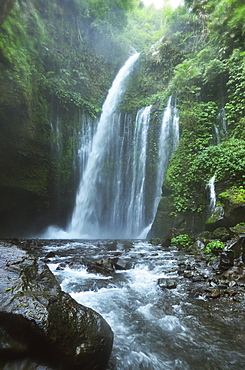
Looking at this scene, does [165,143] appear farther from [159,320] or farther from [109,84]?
[159,320]

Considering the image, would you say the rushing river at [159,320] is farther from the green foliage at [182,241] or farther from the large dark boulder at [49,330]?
the green foliage at [182,241]

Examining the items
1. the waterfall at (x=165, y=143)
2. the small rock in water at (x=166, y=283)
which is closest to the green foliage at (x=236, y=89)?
the waterfall at (x=165, y=143)

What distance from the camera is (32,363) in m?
1.73

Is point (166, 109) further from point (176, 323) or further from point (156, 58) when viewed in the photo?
point (176, 323)

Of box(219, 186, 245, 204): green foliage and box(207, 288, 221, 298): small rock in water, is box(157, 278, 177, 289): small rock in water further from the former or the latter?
box(219, 186, 245, 204): green foliage

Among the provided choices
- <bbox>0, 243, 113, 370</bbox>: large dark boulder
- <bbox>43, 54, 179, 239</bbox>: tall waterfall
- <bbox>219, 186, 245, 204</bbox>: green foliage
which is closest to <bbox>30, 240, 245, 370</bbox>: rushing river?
<bbox>0, 243, 113, 370</bbox>: large dark boulder

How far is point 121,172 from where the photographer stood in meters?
17.2

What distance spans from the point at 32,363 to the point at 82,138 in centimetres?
1698

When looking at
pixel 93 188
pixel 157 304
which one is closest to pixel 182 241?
pixel 157 304

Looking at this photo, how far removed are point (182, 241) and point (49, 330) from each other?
26.3 ft

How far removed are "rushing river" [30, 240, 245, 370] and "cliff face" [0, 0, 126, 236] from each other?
10422 mm

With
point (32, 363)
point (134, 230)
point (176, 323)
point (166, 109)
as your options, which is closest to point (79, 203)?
point (134, 230)

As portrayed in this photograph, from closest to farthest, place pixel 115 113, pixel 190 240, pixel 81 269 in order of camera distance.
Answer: pixel 81 269
pixel 190 240
pixel 115 113

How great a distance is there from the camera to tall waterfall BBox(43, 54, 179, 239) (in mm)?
15172
